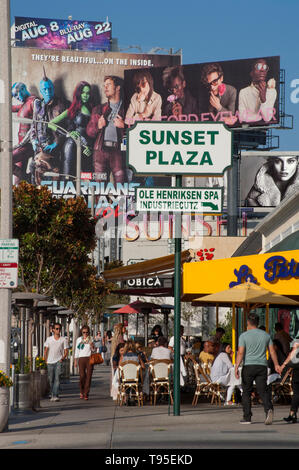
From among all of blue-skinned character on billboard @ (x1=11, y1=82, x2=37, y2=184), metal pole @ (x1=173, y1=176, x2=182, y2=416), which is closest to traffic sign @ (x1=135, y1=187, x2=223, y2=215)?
metal pole @ (x1=173, y1=176, x2=182, y2=416)

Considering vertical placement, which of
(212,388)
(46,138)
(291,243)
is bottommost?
(212,388)

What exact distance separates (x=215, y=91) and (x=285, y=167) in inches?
1385

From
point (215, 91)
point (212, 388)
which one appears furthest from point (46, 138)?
point (212, 388)

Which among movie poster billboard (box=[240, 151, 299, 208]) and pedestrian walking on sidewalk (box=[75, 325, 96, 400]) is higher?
movie poster billboard (box=[240, 151, 299, 208])

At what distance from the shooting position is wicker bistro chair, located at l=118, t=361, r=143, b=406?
779 inches

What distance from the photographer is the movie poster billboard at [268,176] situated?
212ft

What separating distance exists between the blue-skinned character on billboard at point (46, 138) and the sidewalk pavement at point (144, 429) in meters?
95.3

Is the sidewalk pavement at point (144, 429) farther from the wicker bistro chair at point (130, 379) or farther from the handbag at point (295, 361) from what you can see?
the handbag at point (295, 361)

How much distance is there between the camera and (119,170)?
114 meters

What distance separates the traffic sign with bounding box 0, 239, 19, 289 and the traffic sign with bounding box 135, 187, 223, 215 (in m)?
2.66

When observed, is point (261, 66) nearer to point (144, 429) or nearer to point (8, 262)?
point (8, 262)

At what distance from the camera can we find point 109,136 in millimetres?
114562

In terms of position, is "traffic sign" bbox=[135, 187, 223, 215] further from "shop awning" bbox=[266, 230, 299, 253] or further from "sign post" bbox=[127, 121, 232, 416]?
"shop awning" bbox=[266, 230, 299, 253]
